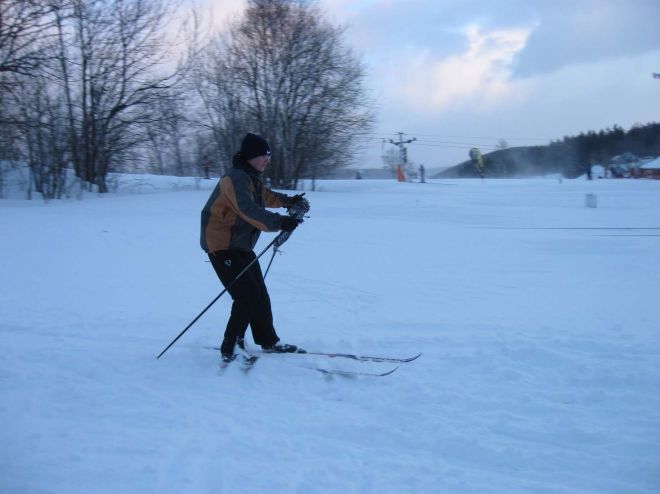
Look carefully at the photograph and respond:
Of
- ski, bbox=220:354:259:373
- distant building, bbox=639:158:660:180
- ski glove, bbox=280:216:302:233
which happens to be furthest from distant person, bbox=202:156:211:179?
distant building, bbox=639:158:660:180

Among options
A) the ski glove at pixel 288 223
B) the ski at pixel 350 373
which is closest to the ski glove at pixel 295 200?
the ski glove at pixel 288 223

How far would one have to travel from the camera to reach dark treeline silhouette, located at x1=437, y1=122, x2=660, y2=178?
8825cm

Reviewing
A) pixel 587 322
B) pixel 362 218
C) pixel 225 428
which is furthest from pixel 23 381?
pixel 362 218

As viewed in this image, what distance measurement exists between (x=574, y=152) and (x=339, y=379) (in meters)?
103

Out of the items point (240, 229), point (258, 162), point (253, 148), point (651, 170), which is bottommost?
point (240, 229)

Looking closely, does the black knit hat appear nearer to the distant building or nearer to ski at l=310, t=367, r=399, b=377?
ski at l=310, t=367, r=399, b=377

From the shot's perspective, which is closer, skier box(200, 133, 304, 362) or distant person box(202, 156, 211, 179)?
skier box(200, 133, 304, 362)

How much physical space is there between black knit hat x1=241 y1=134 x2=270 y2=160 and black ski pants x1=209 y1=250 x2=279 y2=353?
0.81m

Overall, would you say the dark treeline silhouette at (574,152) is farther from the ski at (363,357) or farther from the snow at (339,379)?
the ski at (363,357)

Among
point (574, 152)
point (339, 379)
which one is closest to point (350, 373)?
point (339, 379)

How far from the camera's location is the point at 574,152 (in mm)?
96438

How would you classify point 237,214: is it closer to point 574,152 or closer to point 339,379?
point 339,379

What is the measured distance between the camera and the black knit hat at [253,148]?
4.54 metres

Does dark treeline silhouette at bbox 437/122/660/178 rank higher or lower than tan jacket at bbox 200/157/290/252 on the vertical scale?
higher
